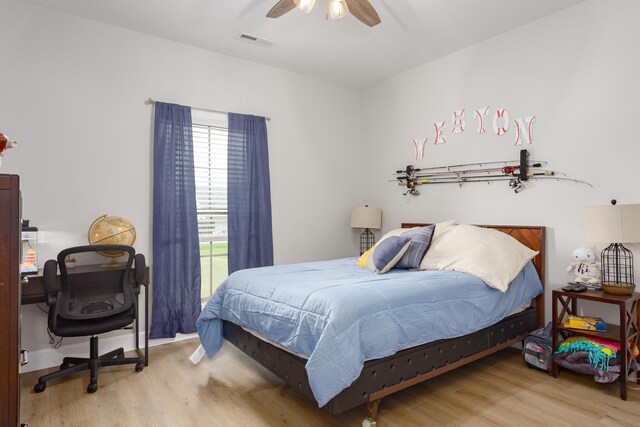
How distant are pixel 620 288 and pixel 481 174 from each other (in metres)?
1.51

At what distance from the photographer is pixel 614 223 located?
2.53 meters

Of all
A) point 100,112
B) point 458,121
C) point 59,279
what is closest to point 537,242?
point 458,121

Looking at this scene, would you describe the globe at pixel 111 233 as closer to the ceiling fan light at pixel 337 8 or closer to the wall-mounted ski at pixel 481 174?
the ceiling fan light at pixel 337 8

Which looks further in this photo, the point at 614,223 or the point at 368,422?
the point at 614,223

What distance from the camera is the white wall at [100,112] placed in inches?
119

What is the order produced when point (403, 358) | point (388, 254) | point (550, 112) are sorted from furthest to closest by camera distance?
point (550, 112) < point (388, 254) < point (403, 358)

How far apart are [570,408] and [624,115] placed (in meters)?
2.06

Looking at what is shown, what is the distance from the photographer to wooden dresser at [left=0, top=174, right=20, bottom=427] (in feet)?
3.97

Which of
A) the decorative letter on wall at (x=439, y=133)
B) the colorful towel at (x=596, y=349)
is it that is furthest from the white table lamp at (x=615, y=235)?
the decorative letter on wall at (x=439, y=133)

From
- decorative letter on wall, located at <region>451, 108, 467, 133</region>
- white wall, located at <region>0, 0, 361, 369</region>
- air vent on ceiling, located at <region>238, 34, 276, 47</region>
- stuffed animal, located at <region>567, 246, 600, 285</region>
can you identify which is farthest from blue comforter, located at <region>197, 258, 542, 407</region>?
air vent on ceiling, located at <region>238, 34, 276, 47</region>

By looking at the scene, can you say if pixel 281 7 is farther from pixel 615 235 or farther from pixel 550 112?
pixel 615 235

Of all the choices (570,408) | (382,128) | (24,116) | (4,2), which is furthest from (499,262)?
(4,2)

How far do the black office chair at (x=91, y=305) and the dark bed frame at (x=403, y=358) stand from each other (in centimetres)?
75

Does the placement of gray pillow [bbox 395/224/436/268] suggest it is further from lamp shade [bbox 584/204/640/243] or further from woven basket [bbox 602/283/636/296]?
woven basket [bbox 602/283/636/296]
